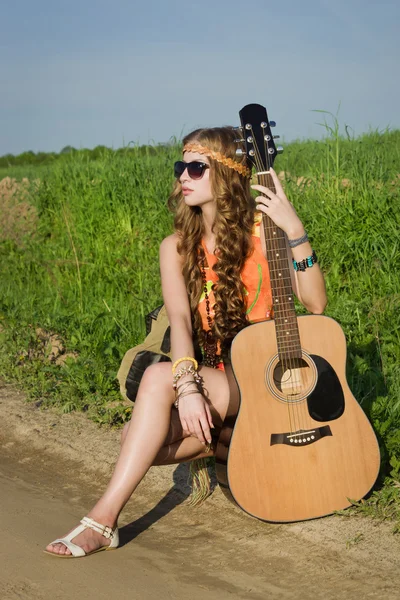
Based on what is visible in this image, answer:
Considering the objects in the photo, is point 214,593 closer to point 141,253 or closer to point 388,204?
point 388,204

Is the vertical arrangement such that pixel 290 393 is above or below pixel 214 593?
above

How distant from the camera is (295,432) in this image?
10.2 ft

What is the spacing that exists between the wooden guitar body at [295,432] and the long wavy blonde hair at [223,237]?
10.7 inches

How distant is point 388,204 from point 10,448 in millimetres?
3036

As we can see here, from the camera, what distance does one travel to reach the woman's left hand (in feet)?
9.93

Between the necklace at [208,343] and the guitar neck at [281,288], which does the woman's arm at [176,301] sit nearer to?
the necklace at [208,343]

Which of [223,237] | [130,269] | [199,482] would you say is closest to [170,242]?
[223,237]

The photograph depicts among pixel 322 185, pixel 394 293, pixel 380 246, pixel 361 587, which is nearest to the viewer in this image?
pixel 361 587

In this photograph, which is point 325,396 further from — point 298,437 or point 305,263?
point 305,263

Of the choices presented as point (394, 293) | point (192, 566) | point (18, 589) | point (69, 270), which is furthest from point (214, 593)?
point (69, 270)

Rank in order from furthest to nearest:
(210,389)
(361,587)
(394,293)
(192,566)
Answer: (394,293)
(210,389)
(192,566)
(361,587)

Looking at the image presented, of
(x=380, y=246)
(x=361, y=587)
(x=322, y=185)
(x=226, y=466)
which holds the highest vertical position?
(x=322, y=185)

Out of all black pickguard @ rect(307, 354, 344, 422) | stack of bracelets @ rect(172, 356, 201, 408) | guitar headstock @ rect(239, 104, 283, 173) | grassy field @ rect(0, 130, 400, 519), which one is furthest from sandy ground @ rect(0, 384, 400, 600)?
guitar headstock @ rect(239, 104, 283, 173)

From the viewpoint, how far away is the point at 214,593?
2744 mm
